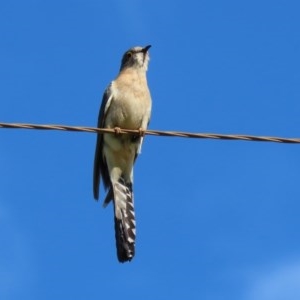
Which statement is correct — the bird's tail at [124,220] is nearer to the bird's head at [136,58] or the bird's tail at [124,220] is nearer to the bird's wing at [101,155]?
the bird's wing at [101,155]

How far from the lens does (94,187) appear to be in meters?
12.5

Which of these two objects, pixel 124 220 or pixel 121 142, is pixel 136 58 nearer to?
pixel 121 142

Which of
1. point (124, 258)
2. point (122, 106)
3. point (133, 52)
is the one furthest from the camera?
point (133, 52)

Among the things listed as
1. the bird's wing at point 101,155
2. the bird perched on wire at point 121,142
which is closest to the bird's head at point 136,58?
the bird perched on wire at point 121,142

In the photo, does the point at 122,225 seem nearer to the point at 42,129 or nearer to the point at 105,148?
the point at 105,148

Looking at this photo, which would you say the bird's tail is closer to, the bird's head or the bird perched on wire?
the bird perched on wire

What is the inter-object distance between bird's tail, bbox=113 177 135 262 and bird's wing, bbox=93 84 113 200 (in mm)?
275

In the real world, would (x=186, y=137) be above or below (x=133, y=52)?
below

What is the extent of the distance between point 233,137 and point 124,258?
3904 mm

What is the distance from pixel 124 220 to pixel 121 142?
1.08 m

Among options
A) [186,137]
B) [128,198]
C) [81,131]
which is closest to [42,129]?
[81,131]

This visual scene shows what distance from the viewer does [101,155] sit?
1277 centimetres

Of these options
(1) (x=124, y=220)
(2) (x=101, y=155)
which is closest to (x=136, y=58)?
(2) (x=101, y=155)

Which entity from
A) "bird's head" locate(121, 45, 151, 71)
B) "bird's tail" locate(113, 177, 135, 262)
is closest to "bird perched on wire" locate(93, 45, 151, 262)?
"bird's tail" locate(113, 177, 135, 262)
